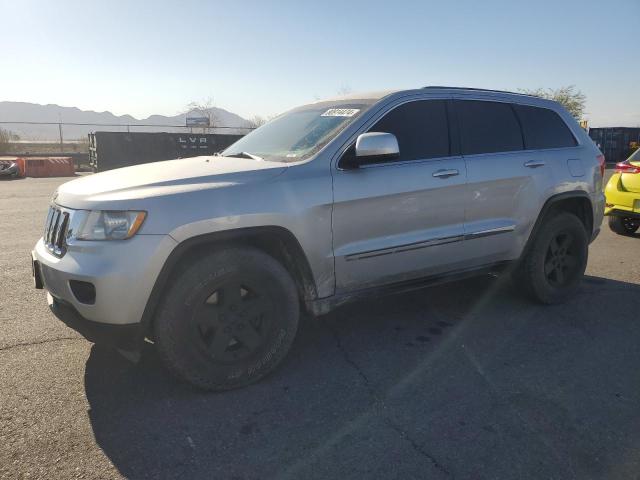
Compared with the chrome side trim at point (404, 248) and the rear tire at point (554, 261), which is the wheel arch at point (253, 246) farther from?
the rear tire at point (554, 261)

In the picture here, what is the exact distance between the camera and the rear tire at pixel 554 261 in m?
4.52

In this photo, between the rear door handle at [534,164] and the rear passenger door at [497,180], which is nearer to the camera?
the rear passenger door at [497,180]

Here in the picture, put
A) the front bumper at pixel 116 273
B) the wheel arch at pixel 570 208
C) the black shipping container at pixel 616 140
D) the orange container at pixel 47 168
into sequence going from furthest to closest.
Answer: the black shipping container at pixel 616 140
the orange container at pixel 47 168
the wheel arch at pixel 570 208
the front bumper at pixel 116 273

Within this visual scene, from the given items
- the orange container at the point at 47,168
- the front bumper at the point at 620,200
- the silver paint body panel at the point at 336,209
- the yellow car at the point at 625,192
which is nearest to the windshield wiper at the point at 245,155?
the silver paint body panel at the point at 336,209

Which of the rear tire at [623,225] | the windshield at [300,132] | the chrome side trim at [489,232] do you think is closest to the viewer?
the windshield at [300,132]

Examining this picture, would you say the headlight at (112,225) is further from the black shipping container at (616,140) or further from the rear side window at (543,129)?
the black shipping container at (616,140)

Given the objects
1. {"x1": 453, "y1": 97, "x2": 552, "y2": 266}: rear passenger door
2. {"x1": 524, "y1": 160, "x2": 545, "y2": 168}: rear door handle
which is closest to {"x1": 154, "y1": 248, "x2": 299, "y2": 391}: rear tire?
A: {"x1": 453, "y1": 97, "x2": 552, "y2": 266}: rear passenger door

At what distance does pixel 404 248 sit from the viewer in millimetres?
3580

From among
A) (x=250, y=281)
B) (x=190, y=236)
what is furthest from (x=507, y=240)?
(x=190, y=236)

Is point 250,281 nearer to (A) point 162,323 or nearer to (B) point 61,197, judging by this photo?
(A) point 162,323

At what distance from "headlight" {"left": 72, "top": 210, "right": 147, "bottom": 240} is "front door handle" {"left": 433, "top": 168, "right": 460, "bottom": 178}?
211 centimetres

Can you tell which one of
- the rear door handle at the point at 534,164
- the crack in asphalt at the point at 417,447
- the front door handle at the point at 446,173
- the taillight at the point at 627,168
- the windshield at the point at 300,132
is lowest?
the crack in asphalt at the point at 417,447

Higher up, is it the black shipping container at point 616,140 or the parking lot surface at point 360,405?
the black shipping container at point 616,140

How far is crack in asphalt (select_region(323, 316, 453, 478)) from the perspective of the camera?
2436 mm
